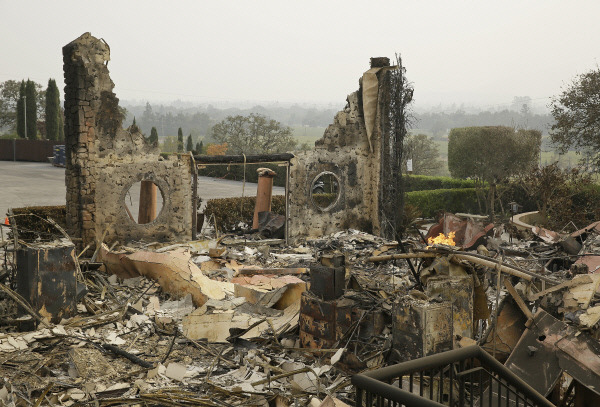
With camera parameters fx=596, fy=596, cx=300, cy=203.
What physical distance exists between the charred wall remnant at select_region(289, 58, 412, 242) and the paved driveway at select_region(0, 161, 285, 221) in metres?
10.8

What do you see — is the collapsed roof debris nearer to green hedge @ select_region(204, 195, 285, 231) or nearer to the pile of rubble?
the pile of rubble

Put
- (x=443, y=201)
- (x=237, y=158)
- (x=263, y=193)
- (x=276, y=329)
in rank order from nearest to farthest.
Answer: (x=276, y=329)
(x=237, y=158)
(x=263, y=193)
(x=443, y=201)

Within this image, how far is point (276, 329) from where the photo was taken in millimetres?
8609

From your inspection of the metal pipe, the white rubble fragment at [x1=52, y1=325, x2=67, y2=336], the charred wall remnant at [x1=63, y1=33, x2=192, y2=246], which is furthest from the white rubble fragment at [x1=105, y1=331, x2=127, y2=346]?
the metal pipe

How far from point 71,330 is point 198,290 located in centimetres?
232

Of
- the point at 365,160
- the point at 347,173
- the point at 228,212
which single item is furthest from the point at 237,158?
the point at 228,212

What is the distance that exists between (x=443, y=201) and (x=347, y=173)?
26.9ft

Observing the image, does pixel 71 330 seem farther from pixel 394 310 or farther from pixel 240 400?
pixel 394 310

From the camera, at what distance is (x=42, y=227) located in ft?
51.8

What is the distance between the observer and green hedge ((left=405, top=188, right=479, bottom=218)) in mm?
22683

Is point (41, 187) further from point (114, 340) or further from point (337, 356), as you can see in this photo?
point (337, 356)

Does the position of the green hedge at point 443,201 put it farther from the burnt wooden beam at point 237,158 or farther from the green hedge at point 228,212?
the burnt wooden beam at point 237,158

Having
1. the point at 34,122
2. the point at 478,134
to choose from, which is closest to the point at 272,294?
the point at 478,134

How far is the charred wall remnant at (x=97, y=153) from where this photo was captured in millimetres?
13438
